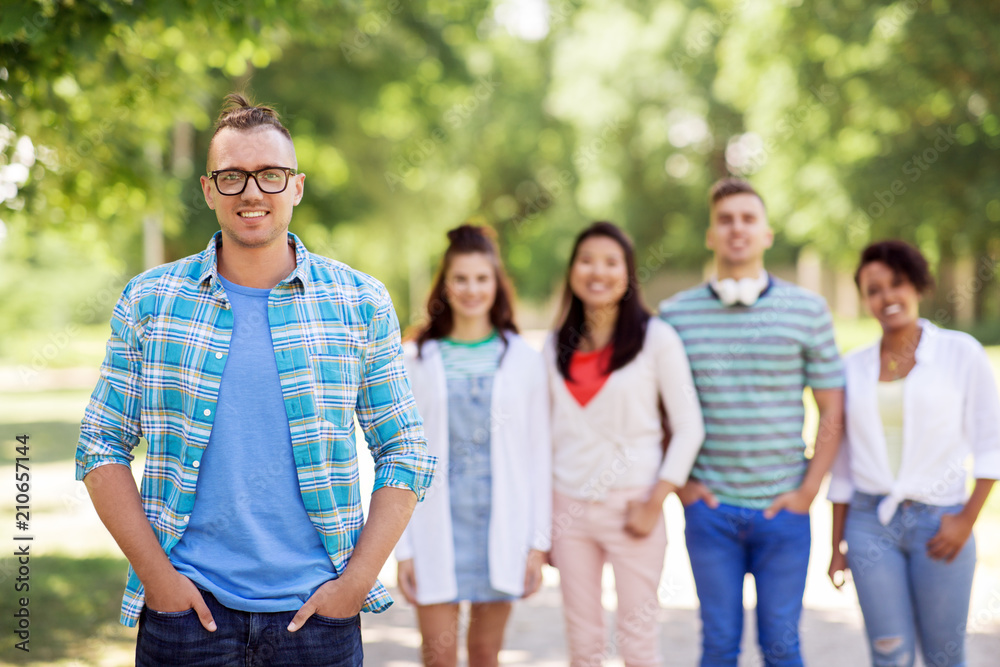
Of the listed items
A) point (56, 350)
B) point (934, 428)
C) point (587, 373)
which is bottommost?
point (934, 428)

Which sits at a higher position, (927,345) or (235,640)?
(927,345)

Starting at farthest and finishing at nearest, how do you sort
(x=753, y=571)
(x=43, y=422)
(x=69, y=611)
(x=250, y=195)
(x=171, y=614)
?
(x=43, y=422) < (x=69, y=611) < (x=753, y=571) < (x=250, y=195) < (x=171, y=614)

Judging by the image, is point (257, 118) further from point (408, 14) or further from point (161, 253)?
point (161, 253)

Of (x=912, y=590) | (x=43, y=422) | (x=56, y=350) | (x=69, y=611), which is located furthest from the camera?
(x=56, y=350)

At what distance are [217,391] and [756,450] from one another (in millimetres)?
2383

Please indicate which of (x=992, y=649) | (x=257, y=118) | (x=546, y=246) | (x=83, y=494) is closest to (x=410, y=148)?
(x=83, y=494)

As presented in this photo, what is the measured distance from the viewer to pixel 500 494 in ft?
12.5

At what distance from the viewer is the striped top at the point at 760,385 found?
3840 millimetres

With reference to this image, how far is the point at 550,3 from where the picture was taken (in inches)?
1013

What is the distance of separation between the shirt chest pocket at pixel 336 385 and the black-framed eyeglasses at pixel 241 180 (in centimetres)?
47

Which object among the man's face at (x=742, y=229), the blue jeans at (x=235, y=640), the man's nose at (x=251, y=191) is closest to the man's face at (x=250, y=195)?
the man's nose at (x=251, y=191)

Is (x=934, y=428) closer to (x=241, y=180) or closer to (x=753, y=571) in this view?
(x=753, y=571)

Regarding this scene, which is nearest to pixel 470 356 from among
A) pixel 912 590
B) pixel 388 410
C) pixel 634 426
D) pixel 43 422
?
pixel 634 426

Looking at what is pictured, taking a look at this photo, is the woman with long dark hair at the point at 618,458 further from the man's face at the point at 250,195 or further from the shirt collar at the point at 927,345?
the man's face at the point at 250,195
